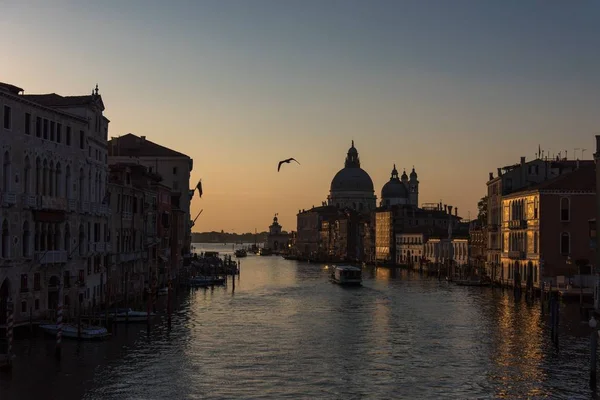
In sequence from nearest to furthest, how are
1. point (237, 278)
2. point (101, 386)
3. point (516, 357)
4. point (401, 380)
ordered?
point (101, 386), point (401, 380), point (516, 357), point (237, 278)

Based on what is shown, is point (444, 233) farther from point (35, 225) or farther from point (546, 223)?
point (35, 225)

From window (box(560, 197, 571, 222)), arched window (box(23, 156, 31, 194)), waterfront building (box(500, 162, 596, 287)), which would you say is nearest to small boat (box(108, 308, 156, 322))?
arched window (box(23, 156, 31, 194))

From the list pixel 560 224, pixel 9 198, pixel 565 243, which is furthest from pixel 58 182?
pixel 565 243

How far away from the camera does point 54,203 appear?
119 ft

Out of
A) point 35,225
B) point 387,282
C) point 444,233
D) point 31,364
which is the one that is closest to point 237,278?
point 387,282

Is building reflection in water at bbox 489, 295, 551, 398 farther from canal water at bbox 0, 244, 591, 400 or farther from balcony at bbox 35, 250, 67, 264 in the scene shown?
balcony at bbox 35, 250, 67, 264

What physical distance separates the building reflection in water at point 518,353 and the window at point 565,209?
11.5 metres

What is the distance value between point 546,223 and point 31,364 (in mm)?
39899

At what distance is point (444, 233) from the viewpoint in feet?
374

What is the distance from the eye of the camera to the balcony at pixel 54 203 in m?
35.4

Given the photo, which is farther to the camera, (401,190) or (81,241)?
(401,190)

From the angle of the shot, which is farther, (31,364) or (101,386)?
(31,364)

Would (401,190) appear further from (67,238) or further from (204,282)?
(67,238)

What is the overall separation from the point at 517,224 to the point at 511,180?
6947 millimetres
